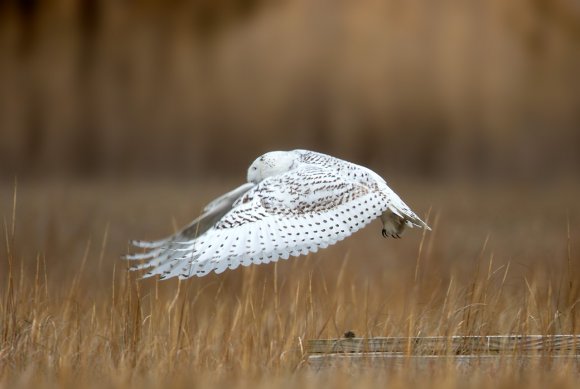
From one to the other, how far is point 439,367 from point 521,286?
1817 millimetres

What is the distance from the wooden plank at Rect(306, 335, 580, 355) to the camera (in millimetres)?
4254

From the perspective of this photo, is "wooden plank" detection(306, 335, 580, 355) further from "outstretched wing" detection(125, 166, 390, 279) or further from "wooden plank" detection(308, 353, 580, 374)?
"outstretched wing" detection(125, 166, 390, 279)

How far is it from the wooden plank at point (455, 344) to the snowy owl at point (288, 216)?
0.46 metres

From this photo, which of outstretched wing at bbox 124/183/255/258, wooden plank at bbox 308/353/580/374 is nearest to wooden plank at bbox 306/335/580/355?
wooden plank at bbox 308/353/580/374

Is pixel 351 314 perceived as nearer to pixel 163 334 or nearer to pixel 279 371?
pixel 163 334

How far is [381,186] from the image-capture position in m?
4.93

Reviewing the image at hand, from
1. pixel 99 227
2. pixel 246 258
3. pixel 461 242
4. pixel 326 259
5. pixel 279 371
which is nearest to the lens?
pixel 279 371

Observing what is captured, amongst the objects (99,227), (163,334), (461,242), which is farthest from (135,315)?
(99,227)

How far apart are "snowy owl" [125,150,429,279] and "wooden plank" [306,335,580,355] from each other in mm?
463

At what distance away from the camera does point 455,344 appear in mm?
4344

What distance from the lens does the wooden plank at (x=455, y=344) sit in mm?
4254

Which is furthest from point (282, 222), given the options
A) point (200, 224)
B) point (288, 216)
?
point (200, 224)

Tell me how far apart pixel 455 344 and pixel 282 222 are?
103cm

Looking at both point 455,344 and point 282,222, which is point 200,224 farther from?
point 455,344
